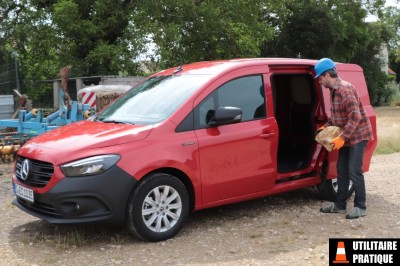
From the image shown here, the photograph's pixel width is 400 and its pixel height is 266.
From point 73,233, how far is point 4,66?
45.6 ft

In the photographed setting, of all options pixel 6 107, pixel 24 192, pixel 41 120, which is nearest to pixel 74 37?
pixel 6 107

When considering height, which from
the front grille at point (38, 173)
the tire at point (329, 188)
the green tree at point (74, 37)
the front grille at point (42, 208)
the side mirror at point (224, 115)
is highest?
the green tree at point (74, 37)

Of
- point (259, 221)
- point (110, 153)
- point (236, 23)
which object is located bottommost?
point (259, 221)

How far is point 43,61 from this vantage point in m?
19.3

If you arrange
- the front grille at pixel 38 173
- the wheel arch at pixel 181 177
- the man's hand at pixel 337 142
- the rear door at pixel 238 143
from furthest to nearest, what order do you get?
1. the man's hand at pixel 337 142
2. the rear door at pixel 238 143
3. the wheel arch at pixel 181 177
4. the front grille at pixel 38 173

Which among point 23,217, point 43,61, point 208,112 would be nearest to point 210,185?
point 208,112

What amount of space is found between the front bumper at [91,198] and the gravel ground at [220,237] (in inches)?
14.2

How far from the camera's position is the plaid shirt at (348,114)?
5762mm

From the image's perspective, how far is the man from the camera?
5.77m

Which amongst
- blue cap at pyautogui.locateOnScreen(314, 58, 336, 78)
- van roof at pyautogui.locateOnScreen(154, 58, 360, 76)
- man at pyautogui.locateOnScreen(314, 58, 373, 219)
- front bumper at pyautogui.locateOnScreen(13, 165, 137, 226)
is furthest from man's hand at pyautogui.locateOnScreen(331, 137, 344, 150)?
front bumper at pyautogui.locateOnScreen(13, 165, 137, 226)

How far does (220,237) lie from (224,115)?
131 centimetres

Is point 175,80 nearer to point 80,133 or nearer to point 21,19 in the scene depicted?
point 80,133

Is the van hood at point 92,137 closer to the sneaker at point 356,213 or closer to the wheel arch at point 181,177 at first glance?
the wheel arch at point 181,177

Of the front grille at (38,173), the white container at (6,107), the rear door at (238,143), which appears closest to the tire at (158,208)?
the rear door at (238,143)
